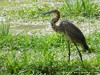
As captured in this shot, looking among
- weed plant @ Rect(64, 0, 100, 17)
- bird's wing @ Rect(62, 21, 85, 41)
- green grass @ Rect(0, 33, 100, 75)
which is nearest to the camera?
green grass @ Rect(0, 33, 100, 75)

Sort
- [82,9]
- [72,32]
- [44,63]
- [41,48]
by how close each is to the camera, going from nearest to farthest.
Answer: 1. [44,63]
2. [72,32]
3. [41,48]
4. [82,9]

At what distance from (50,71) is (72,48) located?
5.22 ft

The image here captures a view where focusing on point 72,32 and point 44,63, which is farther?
point 72,32

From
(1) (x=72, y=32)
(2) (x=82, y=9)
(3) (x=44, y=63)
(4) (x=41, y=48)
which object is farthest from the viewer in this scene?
(2) (x=82, y=9)

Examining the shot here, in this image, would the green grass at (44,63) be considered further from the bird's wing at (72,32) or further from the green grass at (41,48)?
the bird's wing at (72,32)

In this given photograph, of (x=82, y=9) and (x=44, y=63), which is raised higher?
(x=82, y=9)

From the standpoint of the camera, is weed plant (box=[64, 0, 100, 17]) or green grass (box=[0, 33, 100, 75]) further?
weed plant (box=[64, 0, 100, 17])

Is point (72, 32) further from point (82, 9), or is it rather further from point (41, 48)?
point (82, 9)

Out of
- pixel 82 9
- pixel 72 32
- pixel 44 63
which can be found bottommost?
pixel 44 63

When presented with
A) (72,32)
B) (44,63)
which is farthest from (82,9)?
(44,63)

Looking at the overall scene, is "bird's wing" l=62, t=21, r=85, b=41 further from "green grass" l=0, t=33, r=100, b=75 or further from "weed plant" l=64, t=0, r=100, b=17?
"weed plant" l=64, t=0, r=100, b=17

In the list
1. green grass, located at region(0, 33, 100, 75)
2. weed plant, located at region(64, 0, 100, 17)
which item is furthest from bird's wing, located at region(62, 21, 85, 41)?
weed plant, located at region(64, 0, 100, 17)

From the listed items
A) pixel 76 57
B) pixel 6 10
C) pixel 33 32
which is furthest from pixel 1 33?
pixel 6 10

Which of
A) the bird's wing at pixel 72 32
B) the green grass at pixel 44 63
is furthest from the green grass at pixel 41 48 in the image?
the bird's wing at pixel 72 32
